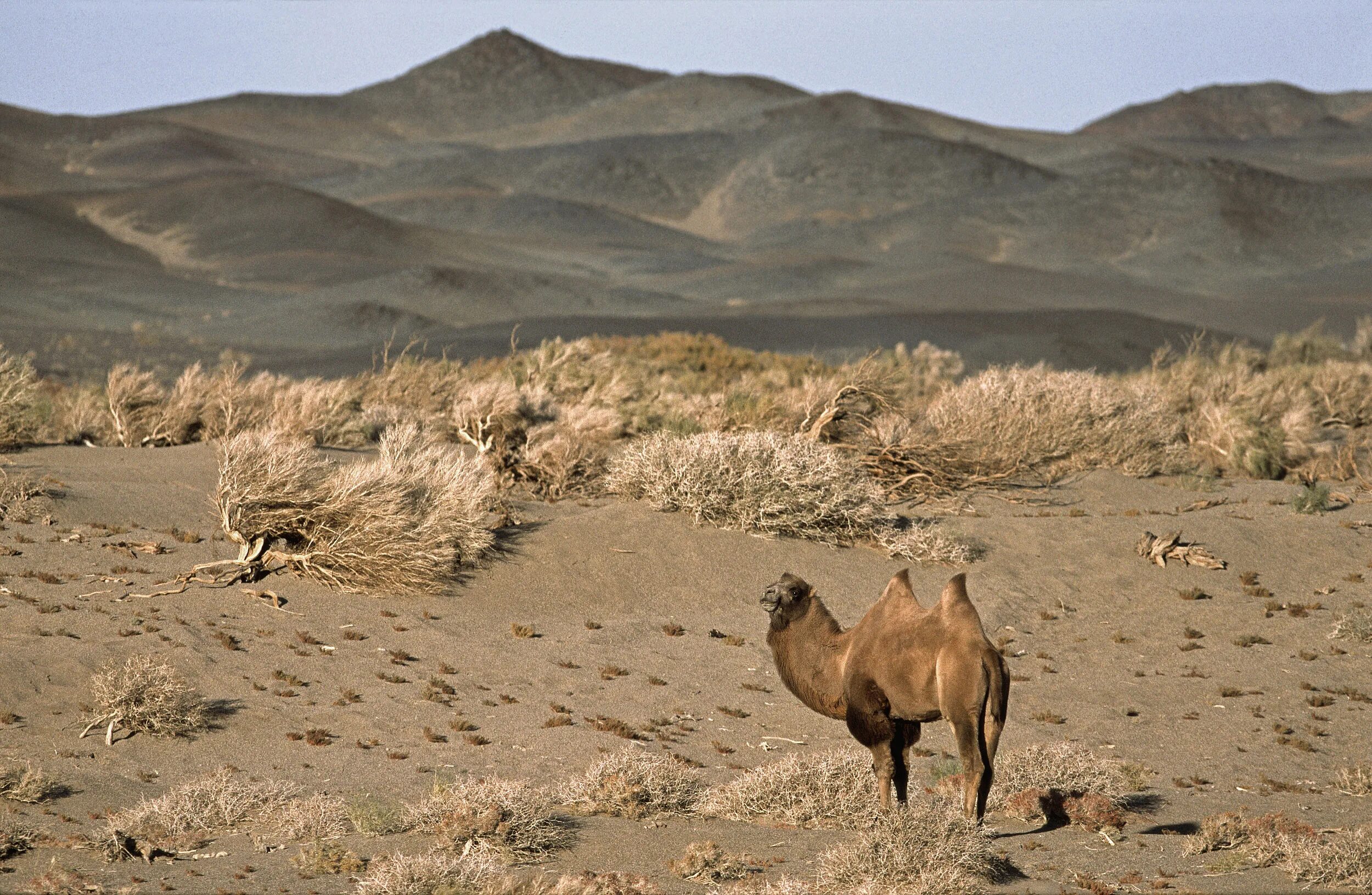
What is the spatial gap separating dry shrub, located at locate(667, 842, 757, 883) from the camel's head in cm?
120

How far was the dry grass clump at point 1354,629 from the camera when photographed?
42.5 ft

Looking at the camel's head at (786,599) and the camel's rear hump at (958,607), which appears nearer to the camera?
the camel's rear hump at (958,607)

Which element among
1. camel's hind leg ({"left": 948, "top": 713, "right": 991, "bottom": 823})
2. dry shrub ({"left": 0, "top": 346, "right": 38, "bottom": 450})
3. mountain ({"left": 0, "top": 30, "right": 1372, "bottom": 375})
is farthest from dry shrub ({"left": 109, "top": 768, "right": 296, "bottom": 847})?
mountain ({"left": 0, "top": 30, "right": 1372, "bottom": 375})

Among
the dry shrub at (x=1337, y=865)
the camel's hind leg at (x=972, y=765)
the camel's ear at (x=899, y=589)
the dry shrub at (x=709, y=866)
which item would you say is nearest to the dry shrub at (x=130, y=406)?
the dry shrub at (x=709, y=866)

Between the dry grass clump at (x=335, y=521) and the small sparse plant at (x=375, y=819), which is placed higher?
the dry grass clump at (x=335, y=521)

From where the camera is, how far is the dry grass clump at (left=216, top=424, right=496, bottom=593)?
40.6ft

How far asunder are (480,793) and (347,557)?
5189 millimetres

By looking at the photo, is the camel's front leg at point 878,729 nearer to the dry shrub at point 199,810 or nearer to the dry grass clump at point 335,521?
the dry shrub at point 199,810

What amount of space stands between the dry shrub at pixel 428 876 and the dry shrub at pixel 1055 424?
12298mm

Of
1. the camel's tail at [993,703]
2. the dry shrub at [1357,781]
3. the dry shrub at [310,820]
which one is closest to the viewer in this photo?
the camel's tail at [993,703]

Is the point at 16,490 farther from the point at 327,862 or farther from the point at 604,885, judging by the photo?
the point at 604,885

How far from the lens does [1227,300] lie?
6350 cm

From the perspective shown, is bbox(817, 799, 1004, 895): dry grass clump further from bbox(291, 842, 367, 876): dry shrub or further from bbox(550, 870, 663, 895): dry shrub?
bbox(291, 842, 367, 876): dry shrub

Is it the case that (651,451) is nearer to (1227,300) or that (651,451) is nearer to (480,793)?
(480,793)
